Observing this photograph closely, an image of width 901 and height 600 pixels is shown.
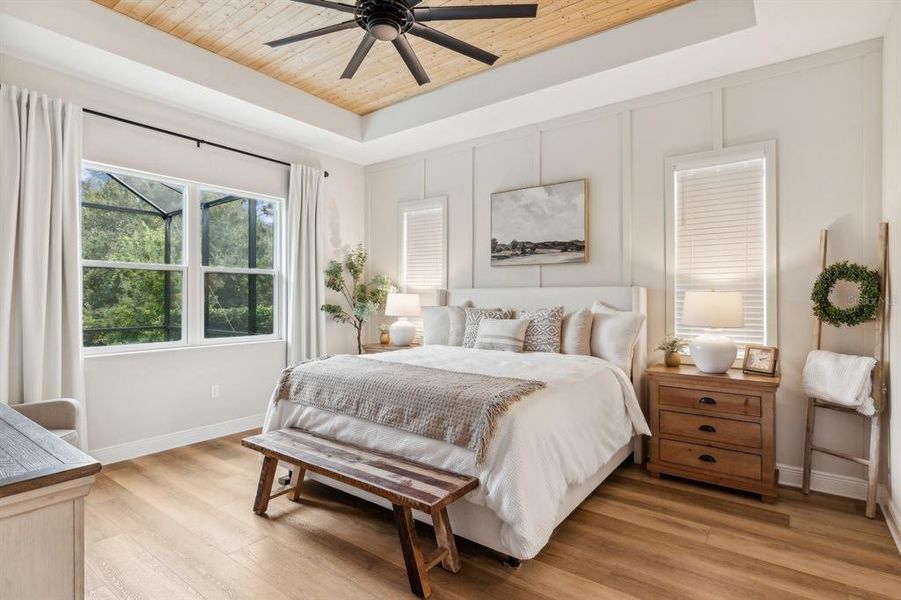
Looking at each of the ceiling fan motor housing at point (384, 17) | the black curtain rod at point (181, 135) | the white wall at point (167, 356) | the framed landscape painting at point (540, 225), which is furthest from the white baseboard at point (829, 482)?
the black curtain rod at point (181, 135)

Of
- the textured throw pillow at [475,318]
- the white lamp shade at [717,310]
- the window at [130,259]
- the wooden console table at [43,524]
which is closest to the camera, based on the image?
the wooden console table at [43,524]

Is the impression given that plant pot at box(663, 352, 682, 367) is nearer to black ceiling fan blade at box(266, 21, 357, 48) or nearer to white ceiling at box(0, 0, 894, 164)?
white ceiling at box(0, 0, 894, 164)

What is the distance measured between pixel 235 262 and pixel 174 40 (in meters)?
1.88

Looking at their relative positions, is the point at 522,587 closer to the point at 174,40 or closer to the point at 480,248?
the point at 480,248

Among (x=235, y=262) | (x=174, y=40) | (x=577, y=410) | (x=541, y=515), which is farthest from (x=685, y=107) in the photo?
(x=235, y=262)

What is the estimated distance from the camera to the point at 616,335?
11.5 ft

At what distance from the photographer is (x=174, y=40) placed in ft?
11.3

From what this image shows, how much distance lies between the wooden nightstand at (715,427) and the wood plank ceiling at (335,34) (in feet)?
8.03

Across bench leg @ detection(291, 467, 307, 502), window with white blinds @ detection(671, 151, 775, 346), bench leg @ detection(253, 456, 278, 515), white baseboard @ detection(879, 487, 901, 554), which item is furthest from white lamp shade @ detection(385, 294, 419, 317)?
white baseboard @ detection(879, 487, 901, 554)

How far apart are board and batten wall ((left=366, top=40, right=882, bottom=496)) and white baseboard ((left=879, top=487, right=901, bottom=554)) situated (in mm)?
193

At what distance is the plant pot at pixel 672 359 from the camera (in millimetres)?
3432

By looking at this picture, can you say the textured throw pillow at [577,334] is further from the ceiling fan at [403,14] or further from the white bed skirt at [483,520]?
the ceiling fan at [403,14]

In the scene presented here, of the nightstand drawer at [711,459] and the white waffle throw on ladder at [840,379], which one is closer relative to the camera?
the white waffle throw on ladder at [840,379]

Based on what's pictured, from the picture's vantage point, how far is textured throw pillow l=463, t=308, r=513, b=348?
13.6 feet
